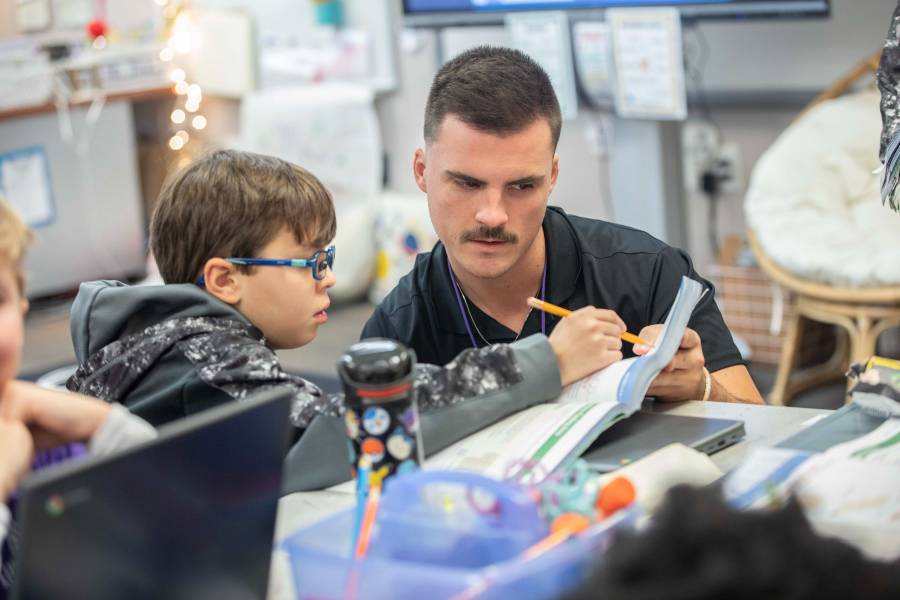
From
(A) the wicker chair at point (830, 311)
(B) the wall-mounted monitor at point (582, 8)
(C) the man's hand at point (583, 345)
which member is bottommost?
(A) the wicker chair at point (830, 311)

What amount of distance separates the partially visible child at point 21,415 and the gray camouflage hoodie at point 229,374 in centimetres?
30

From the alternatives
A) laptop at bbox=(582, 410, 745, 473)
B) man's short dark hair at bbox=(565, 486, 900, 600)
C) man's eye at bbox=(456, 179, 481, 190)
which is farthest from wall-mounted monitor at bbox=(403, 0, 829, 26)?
man's short dark hair at bbox=(565, 486, 900, 600)

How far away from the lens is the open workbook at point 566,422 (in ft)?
4.10

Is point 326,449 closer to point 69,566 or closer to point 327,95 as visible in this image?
point 69,566

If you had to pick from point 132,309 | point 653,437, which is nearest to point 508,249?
point 653,437

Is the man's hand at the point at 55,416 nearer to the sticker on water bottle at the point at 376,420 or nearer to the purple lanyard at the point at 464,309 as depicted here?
the sticker on water bottle at the point at 376,420

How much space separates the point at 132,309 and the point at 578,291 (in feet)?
2.29

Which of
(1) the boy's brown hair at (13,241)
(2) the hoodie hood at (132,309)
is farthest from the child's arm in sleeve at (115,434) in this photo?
(2) the hoodie hood at (132,309)

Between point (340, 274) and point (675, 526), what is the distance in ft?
12.8

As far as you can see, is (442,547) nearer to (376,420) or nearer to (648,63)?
(376,420)

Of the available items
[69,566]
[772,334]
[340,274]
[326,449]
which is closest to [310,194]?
[326,449]

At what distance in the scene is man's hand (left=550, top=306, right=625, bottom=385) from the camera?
1.42 meters

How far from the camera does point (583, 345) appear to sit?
1422mm

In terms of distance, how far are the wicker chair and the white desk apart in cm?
Answer: 143
